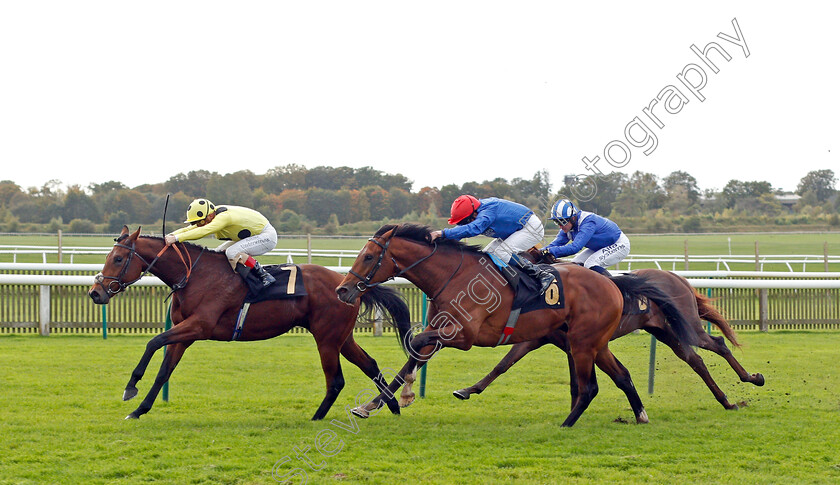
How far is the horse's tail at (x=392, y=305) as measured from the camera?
20.7ft

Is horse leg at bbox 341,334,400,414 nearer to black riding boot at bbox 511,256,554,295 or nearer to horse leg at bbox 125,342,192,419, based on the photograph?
horse leg at bbox 125,342,192,419

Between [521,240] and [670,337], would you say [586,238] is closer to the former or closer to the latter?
[521,240]

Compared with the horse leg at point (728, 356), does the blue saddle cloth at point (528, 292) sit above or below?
above

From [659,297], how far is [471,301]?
1.85m

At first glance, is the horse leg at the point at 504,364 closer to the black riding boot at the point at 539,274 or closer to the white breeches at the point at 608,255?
the white breeches at the point at 608,255

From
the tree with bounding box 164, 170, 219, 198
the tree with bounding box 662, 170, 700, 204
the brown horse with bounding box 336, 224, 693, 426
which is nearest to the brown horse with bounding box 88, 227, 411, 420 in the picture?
the brown horse with bounding box 336, 224, 693, 426

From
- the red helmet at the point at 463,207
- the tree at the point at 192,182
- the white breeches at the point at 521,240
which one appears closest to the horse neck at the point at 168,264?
the red helmet at the point at 463,207

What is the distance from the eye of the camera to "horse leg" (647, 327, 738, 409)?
644cm

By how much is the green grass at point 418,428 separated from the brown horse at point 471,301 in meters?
0.47

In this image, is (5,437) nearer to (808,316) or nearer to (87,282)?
(87,282)

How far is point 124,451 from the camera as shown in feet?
15.3

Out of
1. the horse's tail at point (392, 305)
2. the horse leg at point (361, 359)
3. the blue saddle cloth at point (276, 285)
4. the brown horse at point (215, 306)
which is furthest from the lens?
the horse's tail at point (392, 305)

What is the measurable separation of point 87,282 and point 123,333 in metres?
1.32

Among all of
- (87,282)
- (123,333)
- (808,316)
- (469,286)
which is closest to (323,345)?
(469,286)
